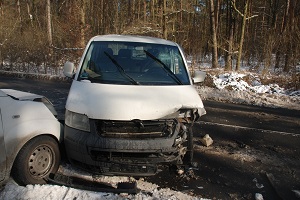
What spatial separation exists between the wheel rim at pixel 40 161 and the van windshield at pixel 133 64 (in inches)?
51.1

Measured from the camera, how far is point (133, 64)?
5.05 m

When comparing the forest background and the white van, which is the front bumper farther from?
the forest background

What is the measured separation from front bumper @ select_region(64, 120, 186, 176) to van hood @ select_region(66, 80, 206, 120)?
0.20 m

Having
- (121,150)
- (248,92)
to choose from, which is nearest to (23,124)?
(121,150)

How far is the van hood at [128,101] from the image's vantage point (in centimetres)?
384

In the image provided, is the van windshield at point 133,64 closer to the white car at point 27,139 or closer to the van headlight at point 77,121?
the van headlight at point 77,121

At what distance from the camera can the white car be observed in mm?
3609

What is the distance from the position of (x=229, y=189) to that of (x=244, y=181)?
1.35 feet

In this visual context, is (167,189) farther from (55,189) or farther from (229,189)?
(55,189)

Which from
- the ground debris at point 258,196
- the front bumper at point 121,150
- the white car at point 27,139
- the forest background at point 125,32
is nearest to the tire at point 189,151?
the front bumper at point 121,150

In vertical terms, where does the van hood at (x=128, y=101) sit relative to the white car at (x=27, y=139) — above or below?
above

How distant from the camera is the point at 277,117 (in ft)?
30.1

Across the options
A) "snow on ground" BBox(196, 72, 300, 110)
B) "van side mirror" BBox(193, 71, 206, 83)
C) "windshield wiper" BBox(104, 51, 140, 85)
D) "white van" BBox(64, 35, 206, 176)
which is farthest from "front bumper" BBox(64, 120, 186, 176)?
"snow on ground" BBox(196, 72, 300, 110)

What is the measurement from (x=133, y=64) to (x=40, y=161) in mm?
2167
